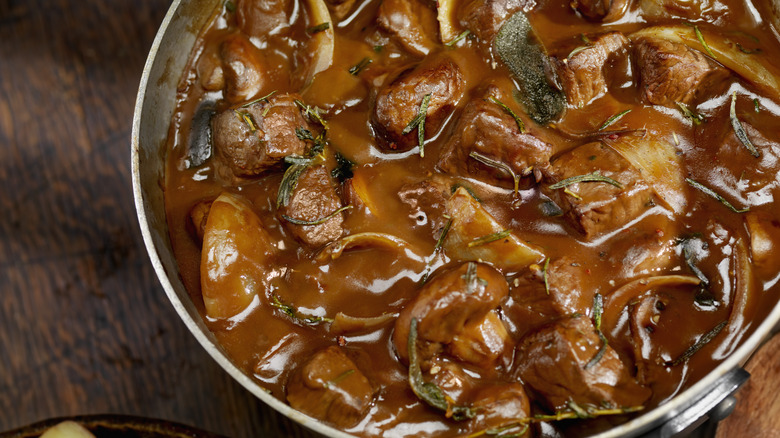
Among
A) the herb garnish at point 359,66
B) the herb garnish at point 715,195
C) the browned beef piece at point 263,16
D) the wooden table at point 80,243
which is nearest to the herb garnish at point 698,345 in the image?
the herb garnish at point 715,195

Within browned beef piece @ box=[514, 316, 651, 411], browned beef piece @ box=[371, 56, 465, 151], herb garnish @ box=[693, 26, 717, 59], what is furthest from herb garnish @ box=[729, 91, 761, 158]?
browned beef piece @ box=[371, 56, 465, 151]

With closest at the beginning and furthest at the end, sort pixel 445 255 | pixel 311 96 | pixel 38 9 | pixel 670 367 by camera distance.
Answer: pixel 670 367 → pixel 445 255 → pixel 311 96 → pixel 38 9

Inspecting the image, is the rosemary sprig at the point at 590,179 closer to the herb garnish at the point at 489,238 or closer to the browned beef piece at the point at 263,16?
the herb garnish at the point at 489,238

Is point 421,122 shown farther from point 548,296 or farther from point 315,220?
point 548,296

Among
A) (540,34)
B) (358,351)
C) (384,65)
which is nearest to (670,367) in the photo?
(358,351)

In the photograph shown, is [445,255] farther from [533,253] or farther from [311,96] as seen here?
[311,96]

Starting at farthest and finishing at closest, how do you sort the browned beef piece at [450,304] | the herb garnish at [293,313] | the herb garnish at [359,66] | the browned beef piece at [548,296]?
1. the herb garnish at [359,66]
2. the herb garnish at [293,313]
3. the browned beef piece at [548,296]
4. the browned beef piece at [450,304]
